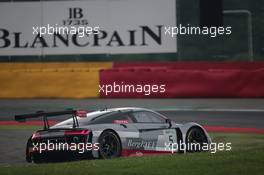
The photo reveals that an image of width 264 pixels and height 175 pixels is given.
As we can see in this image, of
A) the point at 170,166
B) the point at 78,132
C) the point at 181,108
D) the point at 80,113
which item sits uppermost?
the point at 80,113

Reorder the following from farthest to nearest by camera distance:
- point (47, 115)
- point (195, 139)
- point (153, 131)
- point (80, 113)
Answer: point (195, 139) → point (153, 131) → point (80, 113) → point (47, 115)

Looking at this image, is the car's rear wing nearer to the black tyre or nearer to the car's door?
the car's door

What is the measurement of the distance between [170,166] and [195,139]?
11.6ft

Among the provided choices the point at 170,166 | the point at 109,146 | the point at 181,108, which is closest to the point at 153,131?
the point at 109,146

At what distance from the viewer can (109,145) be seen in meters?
13.6

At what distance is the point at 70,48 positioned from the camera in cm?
3120

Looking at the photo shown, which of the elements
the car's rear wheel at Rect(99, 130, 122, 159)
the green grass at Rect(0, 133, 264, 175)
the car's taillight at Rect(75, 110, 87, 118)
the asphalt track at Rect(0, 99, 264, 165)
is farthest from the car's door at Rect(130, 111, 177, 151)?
the asphalt track at Rect(0, 99, 264, 165)

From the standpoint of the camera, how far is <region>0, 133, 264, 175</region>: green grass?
10992 mm

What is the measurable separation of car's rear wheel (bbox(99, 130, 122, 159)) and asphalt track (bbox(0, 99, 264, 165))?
4361 mm

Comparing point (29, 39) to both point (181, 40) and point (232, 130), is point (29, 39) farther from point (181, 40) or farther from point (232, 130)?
point (232, 130)

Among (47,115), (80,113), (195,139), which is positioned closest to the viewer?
(47,115)

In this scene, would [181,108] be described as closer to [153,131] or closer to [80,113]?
[153,131]

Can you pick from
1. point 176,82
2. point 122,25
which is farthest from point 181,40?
point 176,82

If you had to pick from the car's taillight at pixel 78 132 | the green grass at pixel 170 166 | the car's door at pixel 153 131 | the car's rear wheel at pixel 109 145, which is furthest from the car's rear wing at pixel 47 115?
the car's door at pixel 153 131
